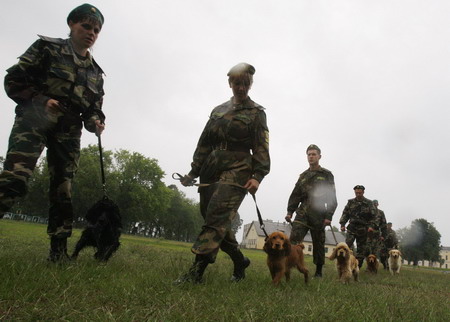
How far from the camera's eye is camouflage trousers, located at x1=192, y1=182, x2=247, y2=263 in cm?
370

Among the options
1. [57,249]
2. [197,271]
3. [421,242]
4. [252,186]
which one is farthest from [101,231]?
[421,242]

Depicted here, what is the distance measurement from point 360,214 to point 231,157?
836cm

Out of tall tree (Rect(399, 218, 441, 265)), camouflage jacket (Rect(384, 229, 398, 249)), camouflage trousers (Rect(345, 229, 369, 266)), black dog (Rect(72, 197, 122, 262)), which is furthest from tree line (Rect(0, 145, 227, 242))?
tall tree (Rect(399, 218, 441, 265))

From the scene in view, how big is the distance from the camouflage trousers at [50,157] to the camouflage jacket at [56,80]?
147 millimetres

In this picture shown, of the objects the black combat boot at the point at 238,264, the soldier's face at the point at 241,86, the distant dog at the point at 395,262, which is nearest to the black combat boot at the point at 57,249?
the black combat boot at the point at 238,264

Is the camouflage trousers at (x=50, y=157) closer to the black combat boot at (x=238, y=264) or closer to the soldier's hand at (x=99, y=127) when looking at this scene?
the soldier's hand at (x=99, y=127)

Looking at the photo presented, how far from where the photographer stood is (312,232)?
7.17 m

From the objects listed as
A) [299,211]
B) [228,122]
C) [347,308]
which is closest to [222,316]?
[347,308]

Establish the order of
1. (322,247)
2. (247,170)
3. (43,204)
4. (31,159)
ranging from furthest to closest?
(43,204)
(322,247)
(247,170)
(31,159)

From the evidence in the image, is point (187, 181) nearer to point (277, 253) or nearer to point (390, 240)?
point (277, 253)

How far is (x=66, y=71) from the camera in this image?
385 cm

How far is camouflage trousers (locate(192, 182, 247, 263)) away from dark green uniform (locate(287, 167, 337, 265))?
347 cm

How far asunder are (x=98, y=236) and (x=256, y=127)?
2901mm

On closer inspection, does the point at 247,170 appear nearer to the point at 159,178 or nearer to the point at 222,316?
the point at 222,316
